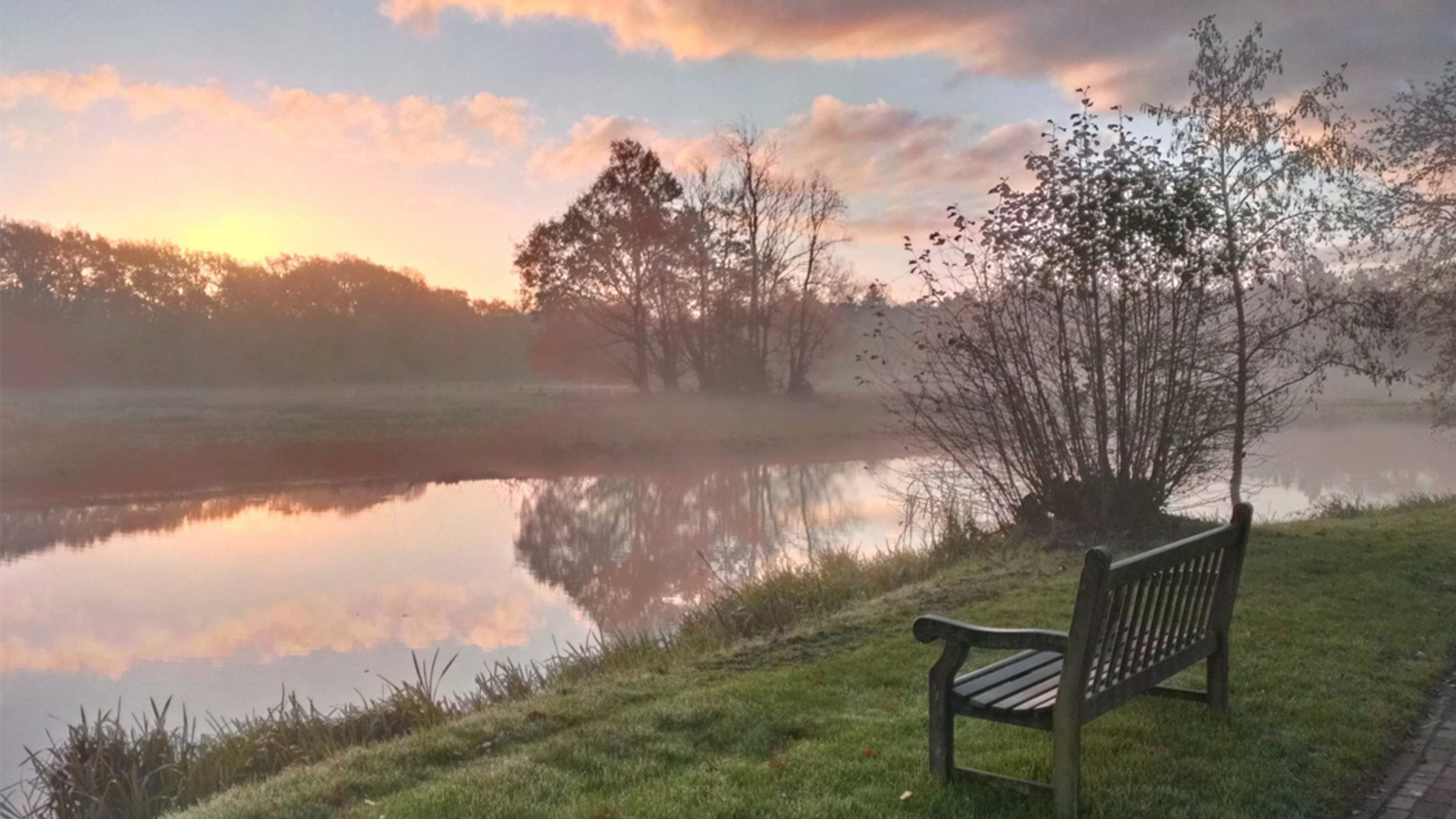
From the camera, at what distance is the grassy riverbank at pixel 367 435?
23.0 meters

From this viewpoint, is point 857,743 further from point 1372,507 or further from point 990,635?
point 1372,507

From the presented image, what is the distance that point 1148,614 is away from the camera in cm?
419

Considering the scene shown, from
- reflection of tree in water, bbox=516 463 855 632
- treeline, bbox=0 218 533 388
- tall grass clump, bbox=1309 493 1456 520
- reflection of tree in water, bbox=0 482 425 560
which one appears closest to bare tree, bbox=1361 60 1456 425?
tall grass clump, bbox=1309 493 1456 520

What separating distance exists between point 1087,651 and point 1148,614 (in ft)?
2.29

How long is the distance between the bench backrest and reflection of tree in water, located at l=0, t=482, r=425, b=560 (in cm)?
1641

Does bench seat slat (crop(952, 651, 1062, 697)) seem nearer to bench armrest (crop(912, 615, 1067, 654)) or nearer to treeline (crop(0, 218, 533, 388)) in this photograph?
bench armrest (crop(912, 615, 1067, 654))

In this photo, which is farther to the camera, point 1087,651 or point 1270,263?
point 1270,263

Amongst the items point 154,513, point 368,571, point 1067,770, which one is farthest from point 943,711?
point 154,513

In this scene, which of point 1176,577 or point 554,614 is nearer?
point 1176,577

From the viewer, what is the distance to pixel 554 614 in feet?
38.7

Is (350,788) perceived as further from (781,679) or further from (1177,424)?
(1177,424)

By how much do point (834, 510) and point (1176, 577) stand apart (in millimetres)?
15140

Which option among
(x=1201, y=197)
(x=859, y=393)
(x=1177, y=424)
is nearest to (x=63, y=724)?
(x=1177, y=424)

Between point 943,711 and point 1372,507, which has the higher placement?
point 943,711
